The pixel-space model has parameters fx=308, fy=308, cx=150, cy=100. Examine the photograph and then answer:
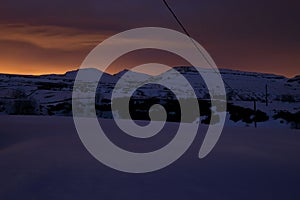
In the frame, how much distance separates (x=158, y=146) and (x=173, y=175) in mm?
1997

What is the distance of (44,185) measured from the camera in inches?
112

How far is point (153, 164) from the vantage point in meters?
3.84

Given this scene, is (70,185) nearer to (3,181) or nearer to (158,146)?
(3,181)

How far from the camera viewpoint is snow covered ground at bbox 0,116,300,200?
8.87 feet

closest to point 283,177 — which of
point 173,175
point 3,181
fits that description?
point 173,175

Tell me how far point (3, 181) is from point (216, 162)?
8.20 ft

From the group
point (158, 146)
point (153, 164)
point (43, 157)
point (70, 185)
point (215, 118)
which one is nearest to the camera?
point (70, 185)

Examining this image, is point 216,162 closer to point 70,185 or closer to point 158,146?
point 158,146

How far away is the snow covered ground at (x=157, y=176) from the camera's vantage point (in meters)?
2.70

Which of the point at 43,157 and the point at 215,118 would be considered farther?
the point at 215,118

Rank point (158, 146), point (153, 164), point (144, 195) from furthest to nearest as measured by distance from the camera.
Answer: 1. point (158, 146)
2. point (153, 164)
3. point (144, 195)

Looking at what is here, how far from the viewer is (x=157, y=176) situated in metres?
3.29

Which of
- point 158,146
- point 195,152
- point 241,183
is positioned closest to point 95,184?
point 241,183

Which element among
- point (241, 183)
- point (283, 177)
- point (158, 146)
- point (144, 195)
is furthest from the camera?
point (158, 146)
